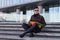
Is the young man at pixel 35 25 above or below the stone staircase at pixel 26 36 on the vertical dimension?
above

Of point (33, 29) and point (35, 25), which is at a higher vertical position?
point (35, 25)

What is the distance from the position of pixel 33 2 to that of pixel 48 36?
31487 mm

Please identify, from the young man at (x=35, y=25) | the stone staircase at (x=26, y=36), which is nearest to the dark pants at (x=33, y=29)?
the young man at (x=35, y=25)

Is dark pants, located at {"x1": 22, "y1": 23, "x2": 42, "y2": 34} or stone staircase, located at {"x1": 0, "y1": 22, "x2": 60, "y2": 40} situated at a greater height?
dark pants, located at {"x1": 22, "y1": 23, "x2": 42, "y2": 34}

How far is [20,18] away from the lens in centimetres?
978

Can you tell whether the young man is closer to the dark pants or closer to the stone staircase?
the dark pants

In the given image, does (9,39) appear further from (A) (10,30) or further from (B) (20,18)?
(B) (20,18)

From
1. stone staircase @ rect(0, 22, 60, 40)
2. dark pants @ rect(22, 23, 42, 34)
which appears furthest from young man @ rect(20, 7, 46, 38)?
stone staircase @ rect(0, 22, 60, 40)

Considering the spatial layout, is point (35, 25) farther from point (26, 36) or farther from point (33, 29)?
point (26, 36)

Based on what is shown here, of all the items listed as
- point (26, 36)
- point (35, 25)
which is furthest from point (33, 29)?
point (26, 36)

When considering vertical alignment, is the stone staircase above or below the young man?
below

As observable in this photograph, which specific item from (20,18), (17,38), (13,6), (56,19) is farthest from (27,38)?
(13,6)

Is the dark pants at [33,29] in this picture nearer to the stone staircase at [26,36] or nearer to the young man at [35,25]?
the young man at [35,25]

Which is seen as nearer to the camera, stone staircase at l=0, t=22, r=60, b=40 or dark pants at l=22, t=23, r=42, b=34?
dark pants at l=22, t=23, r=42, b=34
